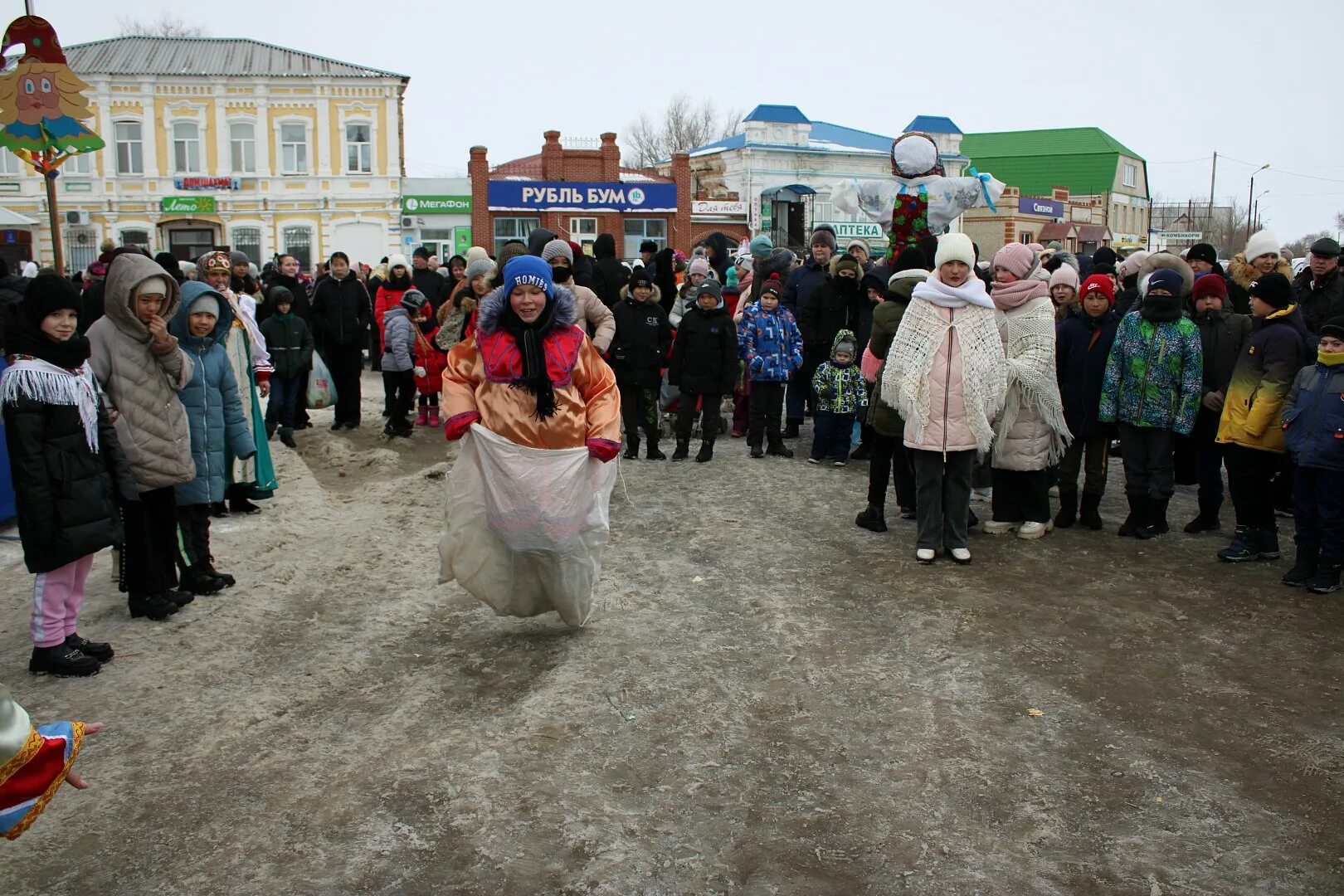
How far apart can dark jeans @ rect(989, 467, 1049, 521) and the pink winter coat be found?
106 centimetres

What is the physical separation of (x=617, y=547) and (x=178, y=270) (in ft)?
13.3

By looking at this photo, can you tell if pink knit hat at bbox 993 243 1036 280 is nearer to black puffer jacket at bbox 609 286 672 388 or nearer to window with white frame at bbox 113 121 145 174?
black puffer jacket at bbox 609 286 672 388

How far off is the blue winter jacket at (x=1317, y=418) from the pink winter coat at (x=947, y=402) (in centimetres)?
185

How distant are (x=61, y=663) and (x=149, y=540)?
0.97 metres

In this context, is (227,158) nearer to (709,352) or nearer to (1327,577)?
(709,352)

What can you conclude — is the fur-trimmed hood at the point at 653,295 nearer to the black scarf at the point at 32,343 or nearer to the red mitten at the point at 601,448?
the red mitten at the point at 601,448

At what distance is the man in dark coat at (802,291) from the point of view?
11.2 meters

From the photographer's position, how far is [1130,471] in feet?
24.9

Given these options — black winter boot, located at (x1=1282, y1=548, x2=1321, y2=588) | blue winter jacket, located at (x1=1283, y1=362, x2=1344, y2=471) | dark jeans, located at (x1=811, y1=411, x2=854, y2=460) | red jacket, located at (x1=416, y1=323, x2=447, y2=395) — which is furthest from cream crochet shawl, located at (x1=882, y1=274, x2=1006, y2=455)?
red jacket, located at (x1=416, y1=323, x2=447, y2=395)

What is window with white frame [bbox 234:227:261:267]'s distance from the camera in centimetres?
3897

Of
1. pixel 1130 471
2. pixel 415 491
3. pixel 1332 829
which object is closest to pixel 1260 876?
pixel 1332 829

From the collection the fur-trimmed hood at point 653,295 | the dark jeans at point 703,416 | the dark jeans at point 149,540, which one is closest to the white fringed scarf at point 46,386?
the dark jeans at point 149,540

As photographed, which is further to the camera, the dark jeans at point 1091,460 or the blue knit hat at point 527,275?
the dark jeans at point 1091,460

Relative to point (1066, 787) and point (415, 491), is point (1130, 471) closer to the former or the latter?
point (1066, 787)
